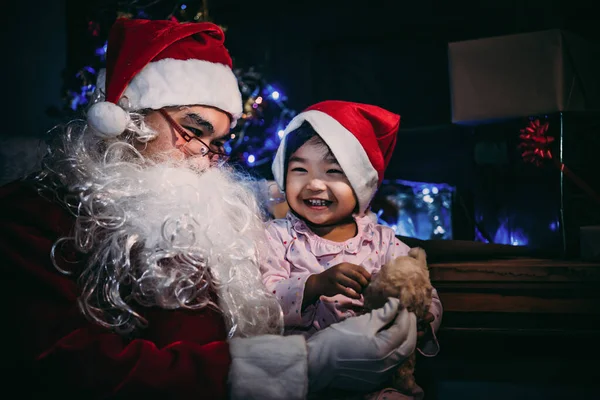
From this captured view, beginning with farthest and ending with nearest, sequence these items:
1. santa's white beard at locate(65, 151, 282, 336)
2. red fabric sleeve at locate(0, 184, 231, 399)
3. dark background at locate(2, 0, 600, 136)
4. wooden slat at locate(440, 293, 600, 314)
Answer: dark background at locate(2, 0, 600, 136), wooden slat at locate(440, 293, 600, 314), santa's white beard at locate(65, 151, 282, 336), red fabric sleeve at locate(0, 184, 231, 399)

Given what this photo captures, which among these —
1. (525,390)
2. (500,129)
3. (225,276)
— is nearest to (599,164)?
(500,129)

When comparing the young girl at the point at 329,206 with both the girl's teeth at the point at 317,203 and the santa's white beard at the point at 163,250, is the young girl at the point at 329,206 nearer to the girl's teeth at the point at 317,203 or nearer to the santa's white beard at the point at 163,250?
the girl's teeth at the point at 317,203

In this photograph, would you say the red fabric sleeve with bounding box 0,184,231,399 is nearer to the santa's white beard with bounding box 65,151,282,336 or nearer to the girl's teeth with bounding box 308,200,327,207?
the santa's white beard with bounding box 65,151,282,336

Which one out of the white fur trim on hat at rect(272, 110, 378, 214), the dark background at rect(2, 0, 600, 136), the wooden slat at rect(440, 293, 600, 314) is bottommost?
the wooden slat at rect(440, 293, 600, 314)

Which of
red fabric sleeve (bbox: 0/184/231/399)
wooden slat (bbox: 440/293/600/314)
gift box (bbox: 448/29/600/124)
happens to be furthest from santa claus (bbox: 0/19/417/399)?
gift box (bbox: 448/29/600/124)

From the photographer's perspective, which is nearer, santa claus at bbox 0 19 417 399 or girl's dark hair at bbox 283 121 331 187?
santa claus at bbox 0 19 417 399

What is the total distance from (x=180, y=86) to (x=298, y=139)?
0.58m

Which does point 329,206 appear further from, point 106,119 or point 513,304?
point 513,304

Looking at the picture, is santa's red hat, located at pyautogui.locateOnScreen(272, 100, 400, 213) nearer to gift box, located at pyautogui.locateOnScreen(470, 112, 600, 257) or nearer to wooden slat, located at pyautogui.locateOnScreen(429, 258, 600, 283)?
wooden slat, located at pyautogui.locateOnScreen(429, 258, 600, 283)

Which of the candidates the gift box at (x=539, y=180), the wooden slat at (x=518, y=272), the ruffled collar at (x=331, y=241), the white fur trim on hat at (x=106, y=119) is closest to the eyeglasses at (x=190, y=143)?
the white fur trim on hat at (x=106, y=119)

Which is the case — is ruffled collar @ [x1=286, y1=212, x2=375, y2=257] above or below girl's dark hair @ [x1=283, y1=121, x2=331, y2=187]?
below

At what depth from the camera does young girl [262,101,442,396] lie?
183cm

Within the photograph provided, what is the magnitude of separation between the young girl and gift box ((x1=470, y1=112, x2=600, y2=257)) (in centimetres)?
124

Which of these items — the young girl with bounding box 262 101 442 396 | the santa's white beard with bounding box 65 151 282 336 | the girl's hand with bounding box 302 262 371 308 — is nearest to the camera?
the santa's white beard with bounding box 65 151 282 336
